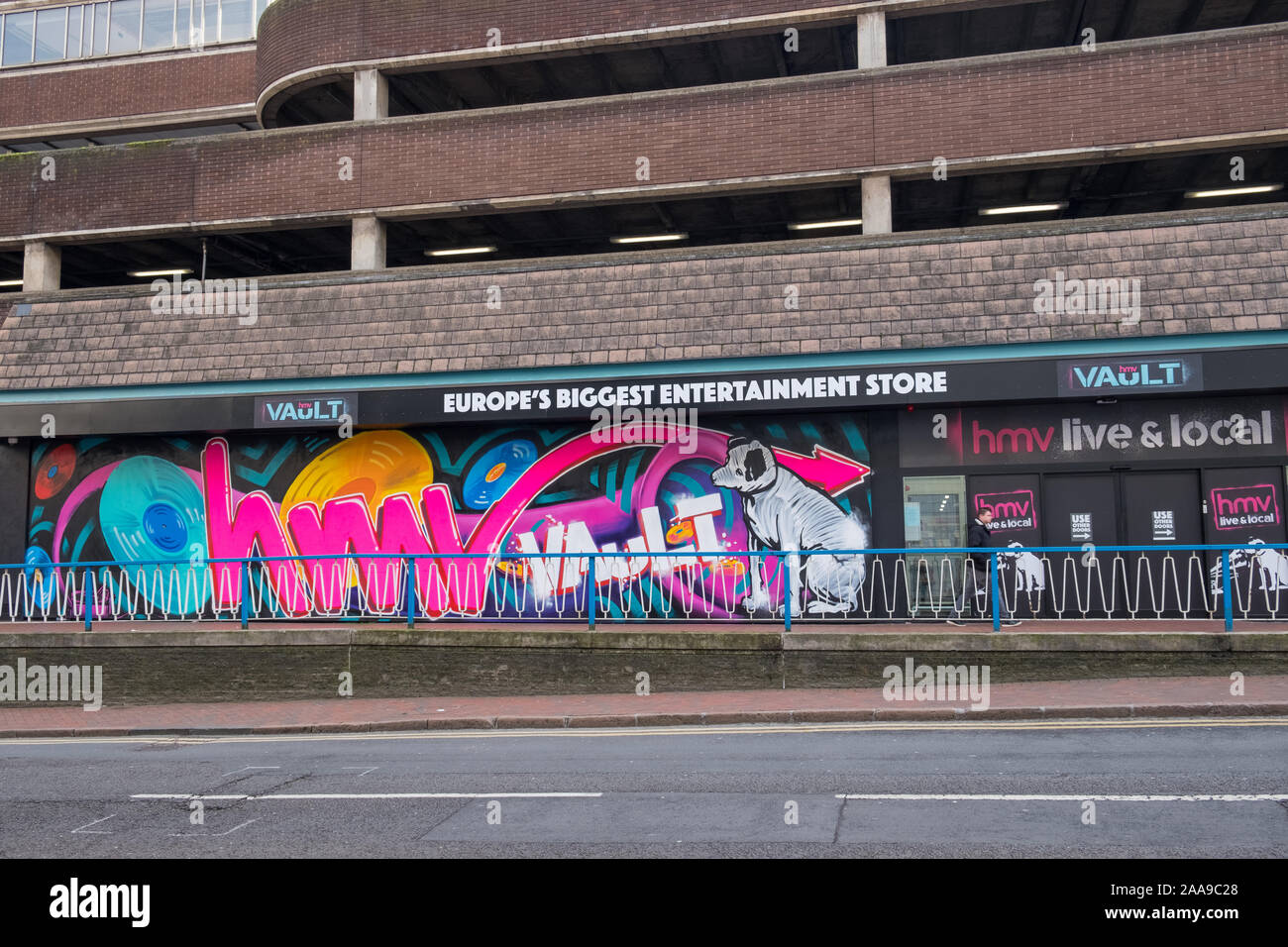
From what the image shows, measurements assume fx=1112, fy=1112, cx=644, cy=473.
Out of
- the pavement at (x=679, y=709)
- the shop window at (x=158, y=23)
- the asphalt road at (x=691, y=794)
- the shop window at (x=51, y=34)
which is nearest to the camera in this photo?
the asphalt road at (x=691, y=794)

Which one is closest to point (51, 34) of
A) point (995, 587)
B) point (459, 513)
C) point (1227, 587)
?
point (459, 513)

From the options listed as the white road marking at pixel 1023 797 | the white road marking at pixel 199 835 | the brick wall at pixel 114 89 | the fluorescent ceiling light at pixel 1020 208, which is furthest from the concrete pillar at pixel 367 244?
the white road marking at pixel 1023 797

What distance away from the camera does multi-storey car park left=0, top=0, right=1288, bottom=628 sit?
14805 mm

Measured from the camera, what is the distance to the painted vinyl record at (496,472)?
1697cm

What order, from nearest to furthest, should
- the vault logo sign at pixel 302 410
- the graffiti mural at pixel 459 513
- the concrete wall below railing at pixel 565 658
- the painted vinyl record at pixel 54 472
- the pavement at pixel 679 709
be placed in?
the pavement at pixel 679 709, the concrete wall below railing at pixel 565 658, the graffiti mural at pixel 459 513, the vault logo sign at pixel 302 410, the painted vinyl record at pixel 54 472

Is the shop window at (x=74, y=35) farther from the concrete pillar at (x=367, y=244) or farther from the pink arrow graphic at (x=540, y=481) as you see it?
the pink arrow graphic at (x=540, y=481)

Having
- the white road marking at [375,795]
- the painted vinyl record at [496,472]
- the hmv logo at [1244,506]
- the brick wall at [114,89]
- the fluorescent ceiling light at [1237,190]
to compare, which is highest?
the brick wall at [114,89]

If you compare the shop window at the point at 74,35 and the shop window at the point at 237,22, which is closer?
the shop window at the point at 237,22

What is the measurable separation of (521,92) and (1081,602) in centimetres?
1415

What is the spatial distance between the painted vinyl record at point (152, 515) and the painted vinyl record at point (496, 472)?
4615mm

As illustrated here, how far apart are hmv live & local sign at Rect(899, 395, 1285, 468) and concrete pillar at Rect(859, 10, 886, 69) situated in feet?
19.3

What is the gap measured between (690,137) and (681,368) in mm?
4482

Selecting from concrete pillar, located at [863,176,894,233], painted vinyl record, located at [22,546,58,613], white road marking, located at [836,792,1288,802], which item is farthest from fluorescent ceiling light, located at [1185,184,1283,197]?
painted vinyl record, located at [22,546,58,613]

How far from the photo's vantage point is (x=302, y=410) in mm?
16688
